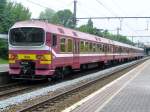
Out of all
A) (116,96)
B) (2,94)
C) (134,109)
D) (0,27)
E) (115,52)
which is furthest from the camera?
(0,27)

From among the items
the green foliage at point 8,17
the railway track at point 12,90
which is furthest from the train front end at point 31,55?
the green foliage at point 8,17

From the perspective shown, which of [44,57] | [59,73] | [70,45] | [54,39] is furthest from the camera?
[70,45]

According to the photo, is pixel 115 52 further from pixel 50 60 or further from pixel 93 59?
pixel 50 60

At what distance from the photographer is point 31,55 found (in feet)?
69.9

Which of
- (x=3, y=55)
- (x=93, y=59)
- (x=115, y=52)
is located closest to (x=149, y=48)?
(x=3, y=55)

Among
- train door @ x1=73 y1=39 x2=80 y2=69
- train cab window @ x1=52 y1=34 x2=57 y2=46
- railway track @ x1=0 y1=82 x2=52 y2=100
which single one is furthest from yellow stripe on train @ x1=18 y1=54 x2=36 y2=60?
train door @ x1=73 y1=39 x2=80 y2=69

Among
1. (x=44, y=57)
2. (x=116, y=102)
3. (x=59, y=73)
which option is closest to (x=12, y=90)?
(x=44, y=57)

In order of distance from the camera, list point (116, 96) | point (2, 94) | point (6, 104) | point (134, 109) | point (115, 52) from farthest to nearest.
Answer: point (115, 52), point (2, 94), point (116, 96), point (6, 104), point (134, 109)

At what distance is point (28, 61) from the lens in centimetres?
2138

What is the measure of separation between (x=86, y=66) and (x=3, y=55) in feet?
117

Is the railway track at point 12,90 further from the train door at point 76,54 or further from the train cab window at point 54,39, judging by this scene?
the train door at point 76,54

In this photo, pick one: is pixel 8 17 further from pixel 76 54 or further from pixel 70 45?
pixel 70 45

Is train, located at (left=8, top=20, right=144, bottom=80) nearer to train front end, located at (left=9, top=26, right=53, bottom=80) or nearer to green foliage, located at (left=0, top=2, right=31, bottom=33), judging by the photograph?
train front end, located at (left=9, top=26, right=53, bottom=80)

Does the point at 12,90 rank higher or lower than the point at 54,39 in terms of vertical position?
lower
